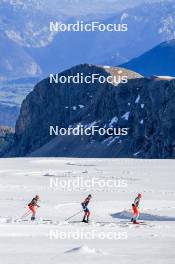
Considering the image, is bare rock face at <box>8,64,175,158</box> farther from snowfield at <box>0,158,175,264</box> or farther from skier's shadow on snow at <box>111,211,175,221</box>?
skier's shadow on snow at <box>111,211,175,221</box>

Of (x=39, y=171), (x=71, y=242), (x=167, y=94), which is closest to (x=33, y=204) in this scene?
(x=71, y=242)

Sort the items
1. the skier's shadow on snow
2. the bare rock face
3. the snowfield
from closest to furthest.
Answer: the snowfield < the skier's shadow on snow < the bare rock face

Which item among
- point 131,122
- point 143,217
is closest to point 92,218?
point 143,217

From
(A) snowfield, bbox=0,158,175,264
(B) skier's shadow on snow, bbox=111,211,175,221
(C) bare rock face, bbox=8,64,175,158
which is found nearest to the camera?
(A) snowfield, bbox=0,158,175,264

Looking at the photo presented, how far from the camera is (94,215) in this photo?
40812 millimetres

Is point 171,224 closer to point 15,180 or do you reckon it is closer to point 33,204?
point 33,204

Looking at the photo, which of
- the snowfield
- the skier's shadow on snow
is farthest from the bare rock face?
the skier's shadow on snow

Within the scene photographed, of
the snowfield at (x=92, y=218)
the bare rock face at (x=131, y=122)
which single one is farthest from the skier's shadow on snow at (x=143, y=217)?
the bare rock face at (x=131, y=122)

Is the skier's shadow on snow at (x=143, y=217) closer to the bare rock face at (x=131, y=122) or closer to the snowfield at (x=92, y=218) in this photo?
the snowfield at (x=92, y=218)

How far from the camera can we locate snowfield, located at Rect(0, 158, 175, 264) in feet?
79.6

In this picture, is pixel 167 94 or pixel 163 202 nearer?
pixel 163 202

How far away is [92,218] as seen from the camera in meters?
39.5

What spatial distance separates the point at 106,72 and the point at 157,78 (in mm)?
27086

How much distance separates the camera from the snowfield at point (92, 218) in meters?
24.3
